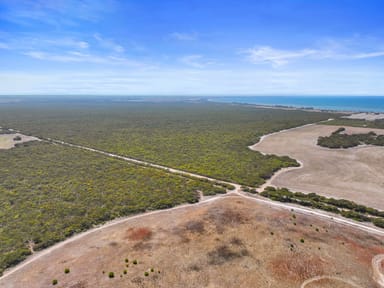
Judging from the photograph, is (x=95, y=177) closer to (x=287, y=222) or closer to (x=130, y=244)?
(x=130, y=244)

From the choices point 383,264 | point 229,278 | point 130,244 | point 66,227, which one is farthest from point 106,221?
point 383,264

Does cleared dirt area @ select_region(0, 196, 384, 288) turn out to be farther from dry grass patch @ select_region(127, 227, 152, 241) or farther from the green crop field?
the green crop field

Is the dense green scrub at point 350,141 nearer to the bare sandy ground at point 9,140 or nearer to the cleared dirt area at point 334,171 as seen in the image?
the cleared dirt area at point 334,171

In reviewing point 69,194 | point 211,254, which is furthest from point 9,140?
point 211,254

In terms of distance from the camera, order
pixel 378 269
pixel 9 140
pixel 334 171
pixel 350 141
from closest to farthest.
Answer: pixel 378 269, pixel 334 171, pixel 350 141, pixel 9 140

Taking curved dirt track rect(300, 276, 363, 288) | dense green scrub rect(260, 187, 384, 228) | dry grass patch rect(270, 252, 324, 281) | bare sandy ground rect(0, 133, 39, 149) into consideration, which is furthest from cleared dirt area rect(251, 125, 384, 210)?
bare sandy ground rect(0, 133, 39, 149)

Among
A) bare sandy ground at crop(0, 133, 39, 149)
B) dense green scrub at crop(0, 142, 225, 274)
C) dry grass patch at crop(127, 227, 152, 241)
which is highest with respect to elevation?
dry grass patch at crop(127, 227, 152, 241)

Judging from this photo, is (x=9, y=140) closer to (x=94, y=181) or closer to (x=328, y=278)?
(x=94, y=181)

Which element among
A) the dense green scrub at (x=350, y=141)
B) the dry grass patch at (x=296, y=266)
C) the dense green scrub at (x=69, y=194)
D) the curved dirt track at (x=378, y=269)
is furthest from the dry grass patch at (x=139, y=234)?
the dense green scrub at (x=350, y=141)
